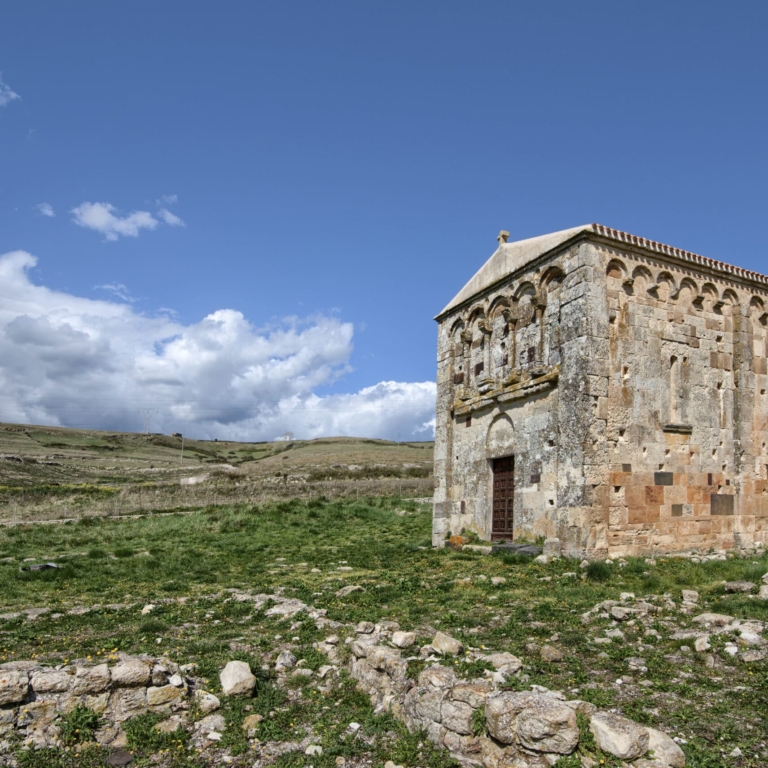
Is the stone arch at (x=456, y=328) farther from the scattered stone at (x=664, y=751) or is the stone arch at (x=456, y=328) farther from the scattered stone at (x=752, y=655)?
the scattered stone at (x=664, y=751)

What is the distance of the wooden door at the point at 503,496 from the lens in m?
16.8

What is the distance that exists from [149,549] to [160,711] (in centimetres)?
1202

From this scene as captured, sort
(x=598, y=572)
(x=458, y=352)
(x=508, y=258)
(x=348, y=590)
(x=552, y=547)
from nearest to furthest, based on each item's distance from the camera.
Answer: (x=348, y=590) → (x=598, y=572) → (x=552, y=547) → (x=508, y=258) → (x=458, y=352)

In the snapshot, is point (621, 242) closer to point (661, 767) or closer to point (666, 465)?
point (666, 465)

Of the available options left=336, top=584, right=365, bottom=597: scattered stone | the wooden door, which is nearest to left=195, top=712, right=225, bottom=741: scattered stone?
left=336, top=584, right=365, bottom=597: scattered stone

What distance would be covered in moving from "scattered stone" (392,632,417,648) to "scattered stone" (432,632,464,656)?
275mm

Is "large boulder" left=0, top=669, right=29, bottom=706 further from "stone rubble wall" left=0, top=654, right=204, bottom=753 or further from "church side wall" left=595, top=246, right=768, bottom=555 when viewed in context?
"church side wall" left=595, top=246, right=768, bottom=555

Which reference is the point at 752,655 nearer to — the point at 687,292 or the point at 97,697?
the point at 97,697

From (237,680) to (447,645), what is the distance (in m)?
2.19

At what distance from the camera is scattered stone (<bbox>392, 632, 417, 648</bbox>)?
7.07 m

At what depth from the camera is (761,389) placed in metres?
16.7

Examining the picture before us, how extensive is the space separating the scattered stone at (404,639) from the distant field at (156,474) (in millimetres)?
23284

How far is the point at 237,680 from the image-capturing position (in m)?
6.34

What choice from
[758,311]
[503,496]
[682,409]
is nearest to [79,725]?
[503,496]
